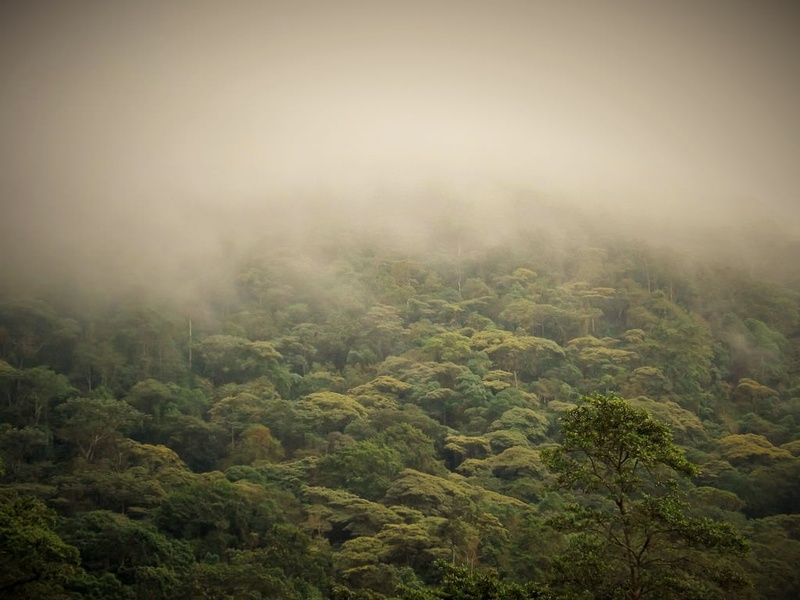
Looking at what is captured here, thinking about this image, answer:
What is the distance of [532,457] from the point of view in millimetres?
45938

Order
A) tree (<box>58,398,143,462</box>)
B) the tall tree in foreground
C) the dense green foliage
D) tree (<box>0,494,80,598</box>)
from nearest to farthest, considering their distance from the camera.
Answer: the tall tree in foreground → the dense green foliage → tree (<box>0,494,80,598</box>) → tree (<box>58,398,143,462</box>)

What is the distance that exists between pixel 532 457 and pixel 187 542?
23711 millimetres

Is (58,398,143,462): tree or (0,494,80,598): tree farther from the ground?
(0,494,80,598): tree

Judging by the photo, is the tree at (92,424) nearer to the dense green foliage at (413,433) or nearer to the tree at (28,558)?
the dense green foliage at (413,433)

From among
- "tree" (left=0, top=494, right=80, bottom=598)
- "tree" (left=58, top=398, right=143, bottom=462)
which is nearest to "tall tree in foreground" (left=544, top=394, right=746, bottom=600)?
"tree" (left=0, top=494, right=80, bottom=598)

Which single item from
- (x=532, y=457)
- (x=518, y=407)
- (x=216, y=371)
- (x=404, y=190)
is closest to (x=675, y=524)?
(x=532, y=457)

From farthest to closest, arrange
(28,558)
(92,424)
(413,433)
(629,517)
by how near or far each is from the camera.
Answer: (413,433), (92,424), (28,558), (629,517)

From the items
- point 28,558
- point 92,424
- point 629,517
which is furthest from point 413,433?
point 629,517

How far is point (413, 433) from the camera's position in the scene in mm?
47438

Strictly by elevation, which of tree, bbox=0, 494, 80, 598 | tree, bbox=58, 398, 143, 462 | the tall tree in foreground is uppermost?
the tall tree in foreground

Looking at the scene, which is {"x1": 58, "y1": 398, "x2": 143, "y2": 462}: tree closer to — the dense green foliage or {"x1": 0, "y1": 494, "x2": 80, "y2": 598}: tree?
the dense green foliage

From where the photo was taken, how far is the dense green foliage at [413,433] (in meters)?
21.5

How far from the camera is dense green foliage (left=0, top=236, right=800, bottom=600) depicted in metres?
21.5

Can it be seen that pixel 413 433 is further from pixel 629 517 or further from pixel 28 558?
pixel 629 517
